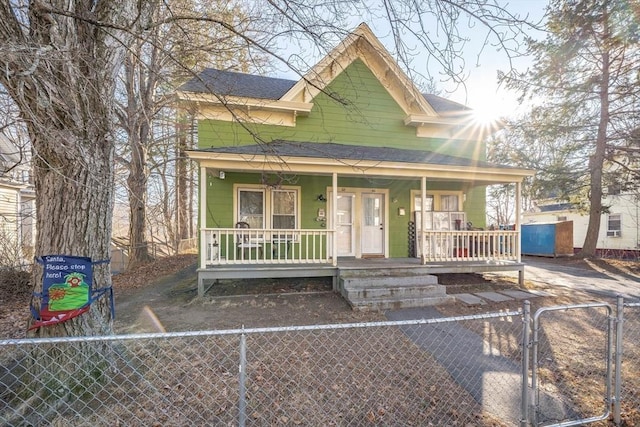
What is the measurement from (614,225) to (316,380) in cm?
2251

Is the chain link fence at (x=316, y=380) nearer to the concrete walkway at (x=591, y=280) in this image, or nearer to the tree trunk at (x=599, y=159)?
the concrete walkway at (x=591, y=280)

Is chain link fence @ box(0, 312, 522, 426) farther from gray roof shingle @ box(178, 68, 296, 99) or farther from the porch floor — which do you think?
gray roof shingle @ box(178, 68, 296, 99)

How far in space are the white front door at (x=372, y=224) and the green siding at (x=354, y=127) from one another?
1.84 metres

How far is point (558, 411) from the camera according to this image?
2910 millimetres

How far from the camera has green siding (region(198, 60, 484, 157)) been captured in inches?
346

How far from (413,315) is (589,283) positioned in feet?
21.7

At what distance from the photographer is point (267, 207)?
8695 millimetres

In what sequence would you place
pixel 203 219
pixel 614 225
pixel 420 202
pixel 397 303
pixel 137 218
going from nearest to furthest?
pixel 397 303 < pixel 203 219 < pixel 420 202 < pixel 137 218 < pixel 614 225

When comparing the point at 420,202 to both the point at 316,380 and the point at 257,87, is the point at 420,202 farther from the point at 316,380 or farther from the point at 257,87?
the point at 316,380

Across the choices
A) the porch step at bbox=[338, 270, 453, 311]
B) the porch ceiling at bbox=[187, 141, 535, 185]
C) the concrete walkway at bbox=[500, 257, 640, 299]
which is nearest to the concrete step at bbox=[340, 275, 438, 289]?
the porch step at bbox=[338, 270, 453, 311]

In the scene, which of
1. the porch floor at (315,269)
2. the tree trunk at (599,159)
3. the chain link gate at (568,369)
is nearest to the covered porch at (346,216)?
the porch floor at (315,269)

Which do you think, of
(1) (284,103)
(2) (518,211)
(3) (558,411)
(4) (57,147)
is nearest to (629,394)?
(3) (558,411)

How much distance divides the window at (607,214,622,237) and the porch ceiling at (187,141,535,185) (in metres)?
14.5

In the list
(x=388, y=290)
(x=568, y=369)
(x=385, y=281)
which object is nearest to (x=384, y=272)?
(x=385, y=281)
